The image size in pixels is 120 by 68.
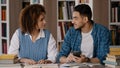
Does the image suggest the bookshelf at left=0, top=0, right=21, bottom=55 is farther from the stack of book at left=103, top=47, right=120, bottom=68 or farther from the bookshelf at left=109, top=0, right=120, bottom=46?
the stack of book at left=103, top=47, right=120, bottom=68

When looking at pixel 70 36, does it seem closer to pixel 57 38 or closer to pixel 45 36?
pixel 45 36

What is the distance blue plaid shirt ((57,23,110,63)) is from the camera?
3.67 m

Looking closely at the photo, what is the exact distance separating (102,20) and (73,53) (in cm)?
224

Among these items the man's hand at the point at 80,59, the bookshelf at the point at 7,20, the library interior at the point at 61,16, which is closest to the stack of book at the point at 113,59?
the man's hand at the point at 80,59

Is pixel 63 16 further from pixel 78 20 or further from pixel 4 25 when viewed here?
pixel 78 20

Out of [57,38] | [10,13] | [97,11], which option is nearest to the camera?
[97,11]

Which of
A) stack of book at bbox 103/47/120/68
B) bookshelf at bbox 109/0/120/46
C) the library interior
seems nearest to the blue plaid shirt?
stack of book at bbox 103/47/120/68

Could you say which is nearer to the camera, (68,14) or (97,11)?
(97,11)

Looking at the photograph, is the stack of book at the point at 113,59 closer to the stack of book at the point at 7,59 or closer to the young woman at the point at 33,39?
the young woman at the point at 33,39

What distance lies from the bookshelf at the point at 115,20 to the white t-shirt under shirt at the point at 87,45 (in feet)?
6.69

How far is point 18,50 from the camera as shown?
12.1 feet

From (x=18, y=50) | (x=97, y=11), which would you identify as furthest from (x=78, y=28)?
(x=97, y=11)

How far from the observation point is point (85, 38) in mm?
3721

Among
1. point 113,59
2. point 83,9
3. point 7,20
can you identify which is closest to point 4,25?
point 7,20
